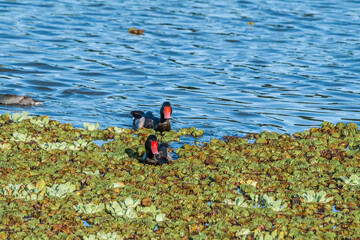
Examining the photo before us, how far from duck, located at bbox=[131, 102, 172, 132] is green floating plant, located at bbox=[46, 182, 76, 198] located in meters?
4.98

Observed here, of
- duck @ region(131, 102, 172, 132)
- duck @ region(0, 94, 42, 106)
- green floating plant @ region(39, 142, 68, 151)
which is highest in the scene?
green floating plant @ region(39, 142, 68, 151)

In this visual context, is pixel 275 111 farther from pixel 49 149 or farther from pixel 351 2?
pixel 351 2

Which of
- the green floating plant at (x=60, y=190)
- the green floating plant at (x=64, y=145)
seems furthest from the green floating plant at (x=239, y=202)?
the green floating plant at (x=64, y=145)

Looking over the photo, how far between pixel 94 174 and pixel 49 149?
1.70 metres

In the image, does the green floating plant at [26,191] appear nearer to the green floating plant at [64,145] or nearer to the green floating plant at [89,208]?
the green floating plant at [89,208]

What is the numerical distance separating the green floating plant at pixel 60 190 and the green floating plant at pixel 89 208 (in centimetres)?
60

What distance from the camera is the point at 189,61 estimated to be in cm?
2506

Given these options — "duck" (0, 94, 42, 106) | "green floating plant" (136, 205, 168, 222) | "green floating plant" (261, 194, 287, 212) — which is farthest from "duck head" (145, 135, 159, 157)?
"duck" (0, 94, 42, 106)

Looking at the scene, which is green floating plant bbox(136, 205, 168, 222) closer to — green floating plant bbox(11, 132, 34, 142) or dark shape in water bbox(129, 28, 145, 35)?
green floating plant bbox(11, 132, 34, 142)

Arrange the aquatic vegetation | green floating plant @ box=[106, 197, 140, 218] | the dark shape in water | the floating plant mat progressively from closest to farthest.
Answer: the aquatic vegetation < the floating plant mat < green floating plant @ box=[106, 197, 140, 218] < the dark shape in water

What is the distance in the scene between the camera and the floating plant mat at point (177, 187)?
9.35 metres

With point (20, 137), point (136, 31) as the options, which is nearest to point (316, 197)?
point (20, 137)

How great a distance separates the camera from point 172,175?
1162cm

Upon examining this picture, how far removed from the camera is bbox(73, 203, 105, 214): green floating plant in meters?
9.80
